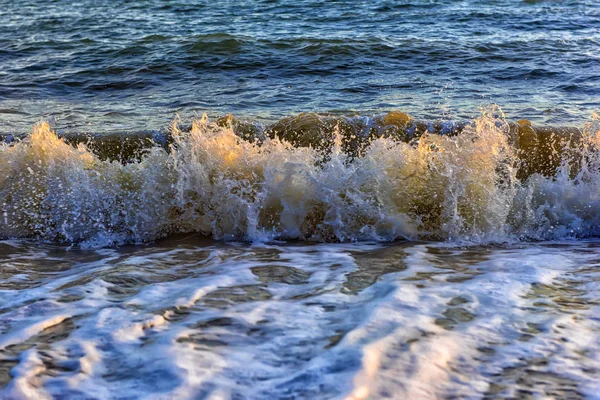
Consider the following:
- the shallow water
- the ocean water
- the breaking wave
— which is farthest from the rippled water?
the shallow water

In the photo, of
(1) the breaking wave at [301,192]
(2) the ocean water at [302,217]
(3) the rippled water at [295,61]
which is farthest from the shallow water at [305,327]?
(3) the rippled water at [295,61]

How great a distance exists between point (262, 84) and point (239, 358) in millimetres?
6817

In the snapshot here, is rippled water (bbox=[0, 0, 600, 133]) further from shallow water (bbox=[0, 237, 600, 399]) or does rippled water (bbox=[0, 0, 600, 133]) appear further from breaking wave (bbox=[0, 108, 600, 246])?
shallow water (bbox=[0, 237, 600, 399])

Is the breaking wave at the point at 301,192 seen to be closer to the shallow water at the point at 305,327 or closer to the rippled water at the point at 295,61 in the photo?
the shallow water at the point at 305,327

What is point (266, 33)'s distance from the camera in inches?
464

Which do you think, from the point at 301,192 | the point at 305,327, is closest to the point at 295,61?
the point at 301,192

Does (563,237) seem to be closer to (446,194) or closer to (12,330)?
(446,194)

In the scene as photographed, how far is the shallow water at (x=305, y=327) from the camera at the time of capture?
249cm

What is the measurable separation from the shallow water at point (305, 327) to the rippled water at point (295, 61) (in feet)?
11.1

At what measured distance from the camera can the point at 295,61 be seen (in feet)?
33.0

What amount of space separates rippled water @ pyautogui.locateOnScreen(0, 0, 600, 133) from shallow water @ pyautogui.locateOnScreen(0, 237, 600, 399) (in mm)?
3397

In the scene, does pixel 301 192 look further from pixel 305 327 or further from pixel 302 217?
pixel 305 327

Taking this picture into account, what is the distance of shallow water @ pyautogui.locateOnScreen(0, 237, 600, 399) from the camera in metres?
2.49

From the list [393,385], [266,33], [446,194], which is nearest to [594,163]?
[446,194]
